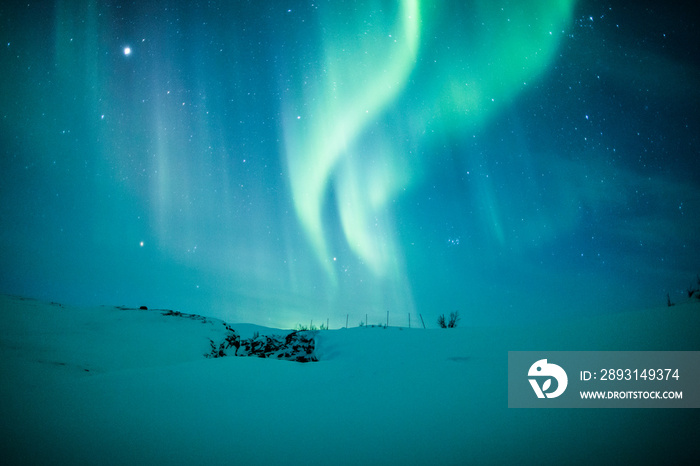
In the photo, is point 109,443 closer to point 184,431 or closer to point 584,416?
point 184,431

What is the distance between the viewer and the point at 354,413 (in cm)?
315

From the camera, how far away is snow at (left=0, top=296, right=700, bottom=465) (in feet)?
8.21

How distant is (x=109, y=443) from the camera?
270 cm

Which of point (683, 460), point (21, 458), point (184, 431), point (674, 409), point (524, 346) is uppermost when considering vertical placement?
point (524, 346)

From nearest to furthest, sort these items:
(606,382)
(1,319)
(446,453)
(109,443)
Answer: (446,453) → (109,443) → (606,382) → (1,319)

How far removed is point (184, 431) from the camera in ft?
9.44

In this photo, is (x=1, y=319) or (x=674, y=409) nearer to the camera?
(x=674, y=409)

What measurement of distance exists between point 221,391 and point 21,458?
1.61 m

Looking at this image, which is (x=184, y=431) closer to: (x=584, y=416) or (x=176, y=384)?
(x=176, y=384)

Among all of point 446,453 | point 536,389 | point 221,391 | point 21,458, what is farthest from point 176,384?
point 536,389

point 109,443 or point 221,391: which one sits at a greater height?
point 221,391

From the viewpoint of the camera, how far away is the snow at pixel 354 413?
8.21ft

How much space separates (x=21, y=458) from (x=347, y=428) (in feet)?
8.45

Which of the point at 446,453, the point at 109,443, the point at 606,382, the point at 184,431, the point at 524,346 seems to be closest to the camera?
the point at 446,453
